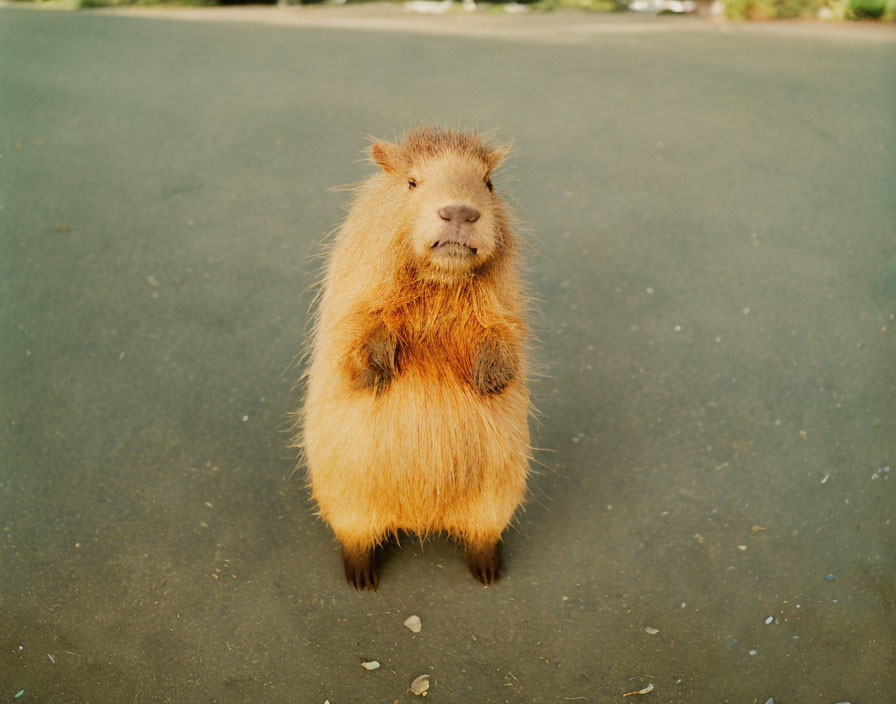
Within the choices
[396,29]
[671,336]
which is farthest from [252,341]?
[396,29]

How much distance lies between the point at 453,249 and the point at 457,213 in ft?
0.36

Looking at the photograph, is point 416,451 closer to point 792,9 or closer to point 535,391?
point 535,391

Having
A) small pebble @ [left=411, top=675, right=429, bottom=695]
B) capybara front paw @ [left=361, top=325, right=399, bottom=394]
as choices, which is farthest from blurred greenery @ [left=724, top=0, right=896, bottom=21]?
small pebble @ [left=411, top=675, right=429, bottom=695]

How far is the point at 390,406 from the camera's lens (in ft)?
8.41

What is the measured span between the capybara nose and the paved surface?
68.7 inches

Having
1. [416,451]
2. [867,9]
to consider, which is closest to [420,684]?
[416,451]

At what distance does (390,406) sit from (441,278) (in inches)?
21.3

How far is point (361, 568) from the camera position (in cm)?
309

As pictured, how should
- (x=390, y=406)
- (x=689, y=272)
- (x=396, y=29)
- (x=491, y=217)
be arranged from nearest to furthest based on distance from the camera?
(x=491, y=217)
(x=390, y=406)
(x=689, y=272)
(x=396, y=29)

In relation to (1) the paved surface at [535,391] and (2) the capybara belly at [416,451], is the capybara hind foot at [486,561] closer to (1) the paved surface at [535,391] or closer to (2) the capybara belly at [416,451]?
(1) the paved surface at [535,391]

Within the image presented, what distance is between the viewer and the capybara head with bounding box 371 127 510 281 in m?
2.20

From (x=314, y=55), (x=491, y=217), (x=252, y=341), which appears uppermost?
(x=491, y=217)

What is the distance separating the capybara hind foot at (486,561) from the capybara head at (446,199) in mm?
1365

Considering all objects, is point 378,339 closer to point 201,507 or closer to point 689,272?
point 201,507
